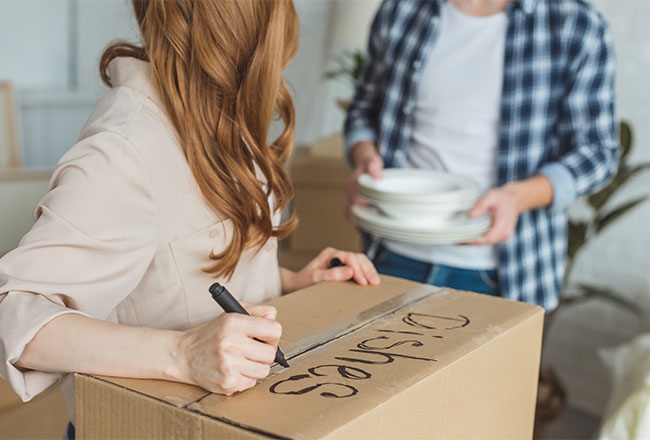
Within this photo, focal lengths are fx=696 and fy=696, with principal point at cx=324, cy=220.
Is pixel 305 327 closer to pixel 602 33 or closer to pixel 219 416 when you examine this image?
pixel 219 416

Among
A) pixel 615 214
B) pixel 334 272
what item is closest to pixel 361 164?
pixel 334 272

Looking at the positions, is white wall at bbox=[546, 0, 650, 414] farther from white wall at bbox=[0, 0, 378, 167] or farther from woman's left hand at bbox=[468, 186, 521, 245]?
woman's left hand at bbox=[468, 186, 521, 245]

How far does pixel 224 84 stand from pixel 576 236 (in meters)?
1.60

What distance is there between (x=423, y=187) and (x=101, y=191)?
740 mm

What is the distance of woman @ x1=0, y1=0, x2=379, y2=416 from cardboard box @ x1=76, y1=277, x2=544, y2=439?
0.03 meters

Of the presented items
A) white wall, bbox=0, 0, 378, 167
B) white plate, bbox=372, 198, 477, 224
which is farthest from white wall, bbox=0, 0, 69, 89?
white plate, bbox=372, 198, 477, 224

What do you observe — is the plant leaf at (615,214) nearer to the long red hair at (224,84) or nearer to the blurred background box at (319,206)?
the blurred background box at (319,206)

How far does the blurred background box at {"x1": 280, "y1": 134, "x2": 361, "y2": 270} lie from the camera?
77.5 inches

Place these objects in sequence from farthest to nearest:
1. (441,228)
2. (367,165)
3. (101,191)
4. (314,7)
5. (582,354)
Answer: (314,7), (582,354), (367,165), (441,228), (101,191)

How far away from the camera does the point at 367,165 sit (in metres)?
1.37

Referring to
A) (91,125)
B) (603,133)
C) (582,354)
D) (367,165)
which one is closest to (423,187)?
(367,165)

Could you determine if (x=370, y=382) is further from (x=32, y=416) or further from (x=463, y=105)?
(x=32, y=416)

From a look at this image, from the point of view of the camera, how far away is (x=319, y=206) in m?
1.99

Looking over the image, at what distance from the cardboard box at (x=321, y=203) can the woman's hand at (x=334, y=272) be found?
3.22 feet
